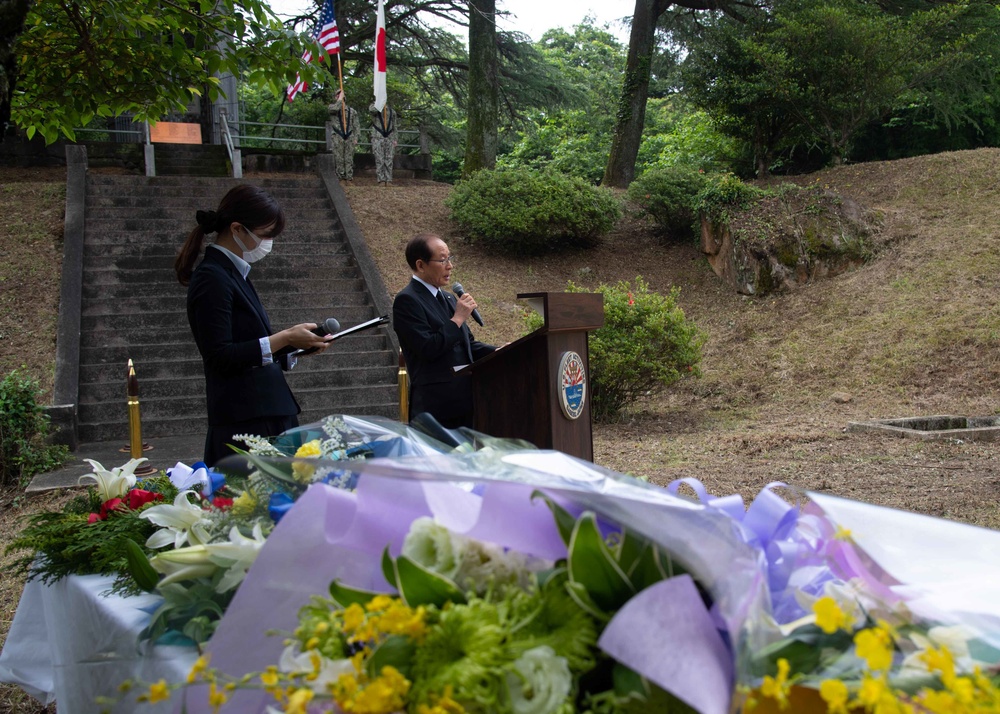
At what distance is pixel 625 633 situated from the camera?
96 cm

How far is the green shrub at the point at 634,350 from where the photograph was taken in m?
9.41

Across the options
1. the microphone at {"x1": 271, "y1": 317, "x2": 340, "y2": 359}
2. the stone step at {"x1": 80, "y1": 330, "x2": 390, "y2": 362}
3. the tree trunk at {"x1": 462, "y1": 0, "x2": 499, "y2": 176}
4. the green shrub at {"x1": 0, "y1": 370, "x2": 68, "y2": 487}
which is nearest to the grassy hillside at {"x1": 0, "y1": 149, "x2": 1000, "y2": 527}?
the stone step at {"x1": 80, "y1": 330, "x2": 390, "y2": 362}

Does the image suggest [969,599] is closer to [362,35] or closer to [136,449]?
[136,449]

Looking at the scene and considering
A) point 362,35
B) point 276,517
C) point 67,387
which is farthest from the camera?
point 362,35

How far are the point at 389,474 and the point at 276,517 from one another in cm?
60

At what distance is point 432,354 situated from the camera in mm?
4414

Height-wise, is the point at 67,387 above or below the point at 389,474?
below

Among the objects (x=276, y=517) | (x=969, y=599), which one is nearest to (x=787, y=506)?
(x=969, y=599)

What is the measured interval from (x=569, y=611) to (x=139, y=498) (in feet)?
5.84

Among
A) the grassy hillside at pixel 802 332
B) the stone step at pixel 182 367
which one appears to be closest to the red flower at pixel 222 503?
the grassy hillside at pixel 802 332

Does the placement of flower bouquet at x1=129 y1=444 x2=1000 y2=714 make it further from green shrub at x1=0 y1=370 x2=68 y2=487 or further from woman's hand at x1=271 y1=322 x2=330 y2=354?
green shrub at x1=0 y1=370 x2=68 y2=487

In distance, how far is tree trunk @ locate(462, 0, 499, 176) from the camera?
1812 cm

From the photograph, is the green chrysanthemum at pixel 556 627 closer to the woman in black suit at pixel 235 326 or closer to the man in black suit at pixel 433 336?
the woman in black suit at pixel 235 326

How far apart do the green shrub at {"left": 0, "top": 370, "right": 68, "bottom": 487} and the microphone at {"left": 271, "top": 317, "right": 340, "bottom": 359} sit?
436 centimetres
